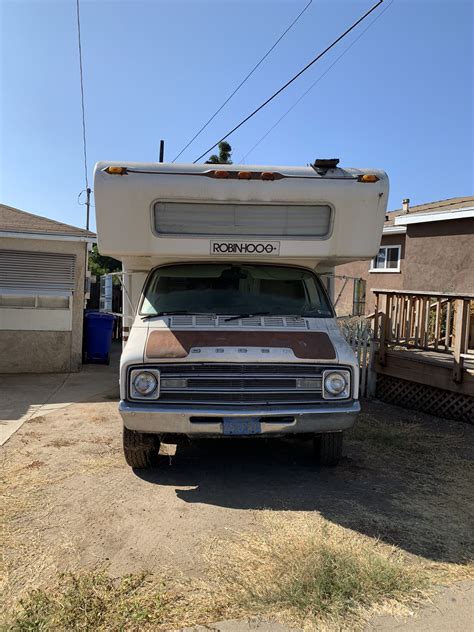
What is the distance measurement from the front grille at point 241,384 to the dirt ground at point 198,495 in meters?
0.83

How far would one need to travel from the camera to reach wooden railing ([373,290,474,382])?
6945mm

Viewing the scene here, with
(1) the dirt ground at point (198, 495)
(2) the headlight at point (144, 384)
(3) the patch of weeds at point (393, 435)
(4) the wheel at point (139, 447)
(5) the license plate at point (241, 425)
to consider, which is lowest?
(1) the dirt ground at point (198, 495)

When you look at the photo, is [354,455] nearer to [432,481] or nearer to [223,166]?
[432,481]

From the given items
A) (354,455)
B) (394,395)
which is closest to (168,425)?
(354,455)

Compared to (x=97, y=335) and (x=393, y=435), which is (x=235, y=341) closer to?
(x=393, y=435)

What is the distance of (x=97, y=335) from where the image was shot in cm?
1124

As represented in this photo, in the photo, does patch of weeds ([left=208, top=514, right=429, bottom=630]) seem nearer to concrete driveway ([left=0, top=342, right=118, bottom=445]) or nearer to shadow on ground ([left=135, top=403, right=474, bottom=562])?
shadow on ground ([left=135, top=403, right=474, bottom=562])

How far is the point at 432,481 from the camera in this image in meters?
4.87

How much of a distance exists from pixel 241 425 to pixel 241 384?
34 centimetres

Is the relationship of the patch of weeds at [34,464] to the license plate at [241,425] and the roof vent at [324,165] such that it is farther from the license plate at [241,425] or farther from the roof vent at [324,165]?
the roof vent at [324,165]

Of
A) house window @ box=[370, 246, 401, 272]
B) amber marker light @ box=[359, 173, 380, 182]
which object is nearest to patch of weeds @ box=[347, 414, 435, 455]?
amber marker light @ box=[359, 173, 380, 182]

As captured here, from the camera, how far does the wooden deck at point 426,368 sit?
6832 mm

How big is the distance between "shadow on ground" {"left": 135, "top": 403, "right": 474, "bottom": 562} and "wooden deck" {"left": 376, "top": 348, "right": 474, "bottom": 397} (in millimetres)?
665

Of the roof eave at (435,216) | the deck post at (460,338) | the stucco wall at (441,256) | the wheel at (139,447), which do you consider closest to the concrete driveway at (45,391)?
the wheel at (139,447)
